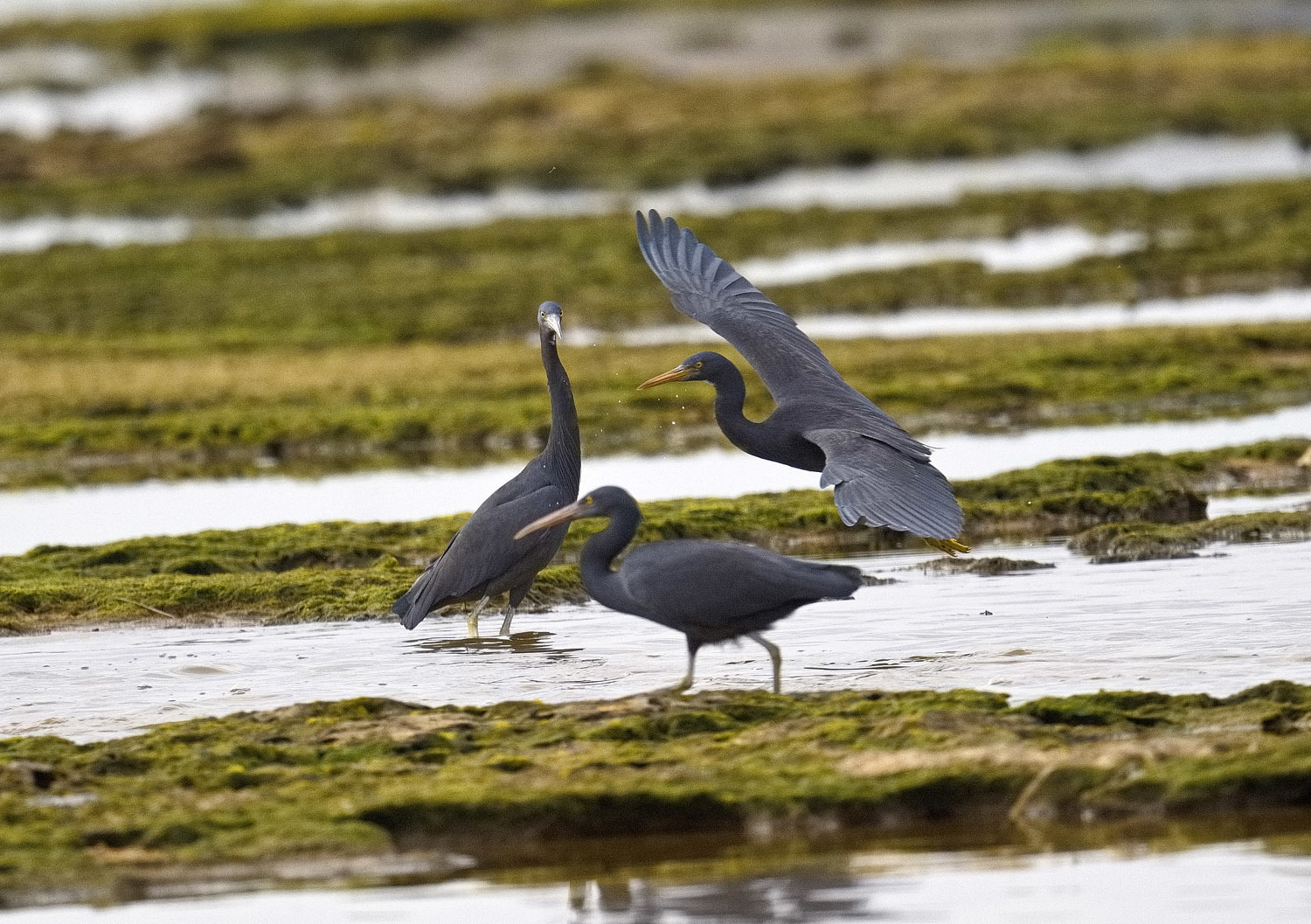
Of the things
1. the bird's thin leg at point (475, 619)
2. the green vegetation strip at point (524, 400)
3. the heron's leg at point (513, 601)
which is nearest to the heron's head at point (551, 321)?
the heron's leg at point (513, 601)

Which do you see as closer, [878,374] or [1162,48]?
[878,374]

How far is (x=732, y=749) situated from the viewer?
9508 mm

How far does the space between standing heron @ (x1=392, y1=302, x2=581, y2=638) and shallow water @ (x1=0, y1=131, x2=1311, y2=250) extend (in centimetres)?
4824

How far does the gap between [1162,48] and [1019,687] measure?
283ft

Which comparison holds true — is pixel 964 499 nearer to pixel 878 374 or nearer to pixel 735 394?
pixel 735 394

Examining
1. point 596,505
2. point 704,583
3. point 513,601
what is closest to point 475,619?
point 513,601

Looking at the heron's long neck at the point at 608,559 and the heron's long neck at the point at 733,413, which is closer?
the heron's long neck at the point at 608,559

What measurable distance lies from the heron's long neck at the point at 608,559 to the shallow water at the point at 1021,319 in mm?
25239

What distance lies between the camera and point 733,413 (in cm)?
1317

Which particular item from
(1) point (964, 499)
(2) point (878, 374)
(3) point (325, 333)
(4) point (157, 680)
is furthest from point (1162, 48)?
(4) point (157, 680)

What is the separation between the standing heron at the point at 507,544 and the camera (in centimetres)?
1282

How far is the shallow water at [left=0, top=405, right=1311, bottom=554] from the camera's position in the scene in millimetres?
21344

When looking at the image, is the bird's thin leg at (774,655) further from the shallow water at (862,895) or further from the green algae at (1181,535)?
the green algae at (1181,535)

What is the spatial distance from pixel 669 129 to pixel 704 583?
7036 centimetres
